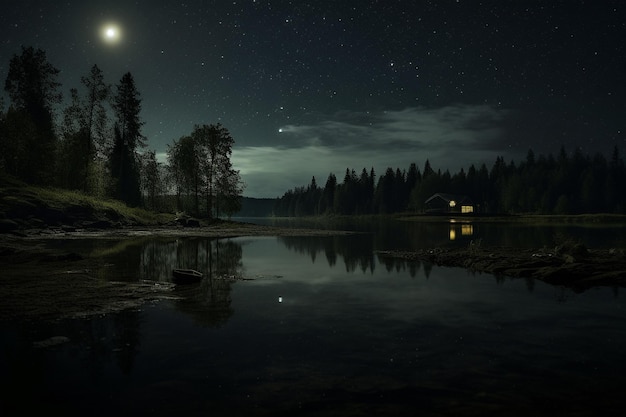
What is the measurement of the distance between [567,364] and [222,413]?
621 centimetres

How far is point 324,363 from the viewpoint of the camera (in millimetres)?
7395

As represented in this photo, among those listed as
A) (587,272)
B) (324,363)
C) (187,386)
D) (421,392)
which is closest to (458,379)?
(421,392)

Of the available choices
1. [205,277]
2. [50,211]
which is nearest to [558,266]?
[205,277]

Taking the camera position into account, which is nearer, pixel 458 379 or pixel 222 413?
pixel 222 413

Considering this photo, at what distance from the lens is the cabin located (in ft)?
436

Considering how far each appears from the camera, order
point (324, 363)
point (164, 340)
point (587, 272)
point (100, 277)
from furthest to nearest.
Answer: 1. point (587, 272)
2. point (100, 277)
3. point (164, 340)
4. point (324, 363)

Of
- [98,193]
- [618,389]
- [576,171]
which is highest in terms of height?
[576,171]

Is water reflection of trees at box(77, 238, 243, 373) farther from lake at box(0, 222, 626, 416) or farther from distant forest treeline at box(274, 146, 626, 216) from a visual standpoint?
distant forest treeline at box(274, 146, 626, 216)

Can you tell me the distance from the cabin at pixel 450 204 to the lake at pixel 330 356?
124 meters

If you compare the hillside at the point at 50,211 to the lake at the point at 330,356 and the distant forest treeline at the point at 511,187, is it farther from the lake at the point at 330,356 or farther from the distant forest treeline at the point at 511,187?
the distant forest treeline at the point at 511,187

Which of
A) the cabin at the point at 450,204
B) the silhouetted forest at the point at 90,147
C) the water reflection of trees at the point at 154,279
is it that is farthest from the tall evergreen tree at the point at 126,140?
the cabin at the point at 450,204

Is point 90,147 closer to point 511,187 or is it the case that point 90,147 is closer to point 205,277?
point 205,277

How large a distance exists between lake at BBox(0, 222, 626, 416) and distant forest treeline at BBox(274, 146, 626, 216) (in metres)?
134

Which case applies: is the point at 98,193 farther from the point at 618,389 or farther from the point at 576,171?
the point at 576,171
